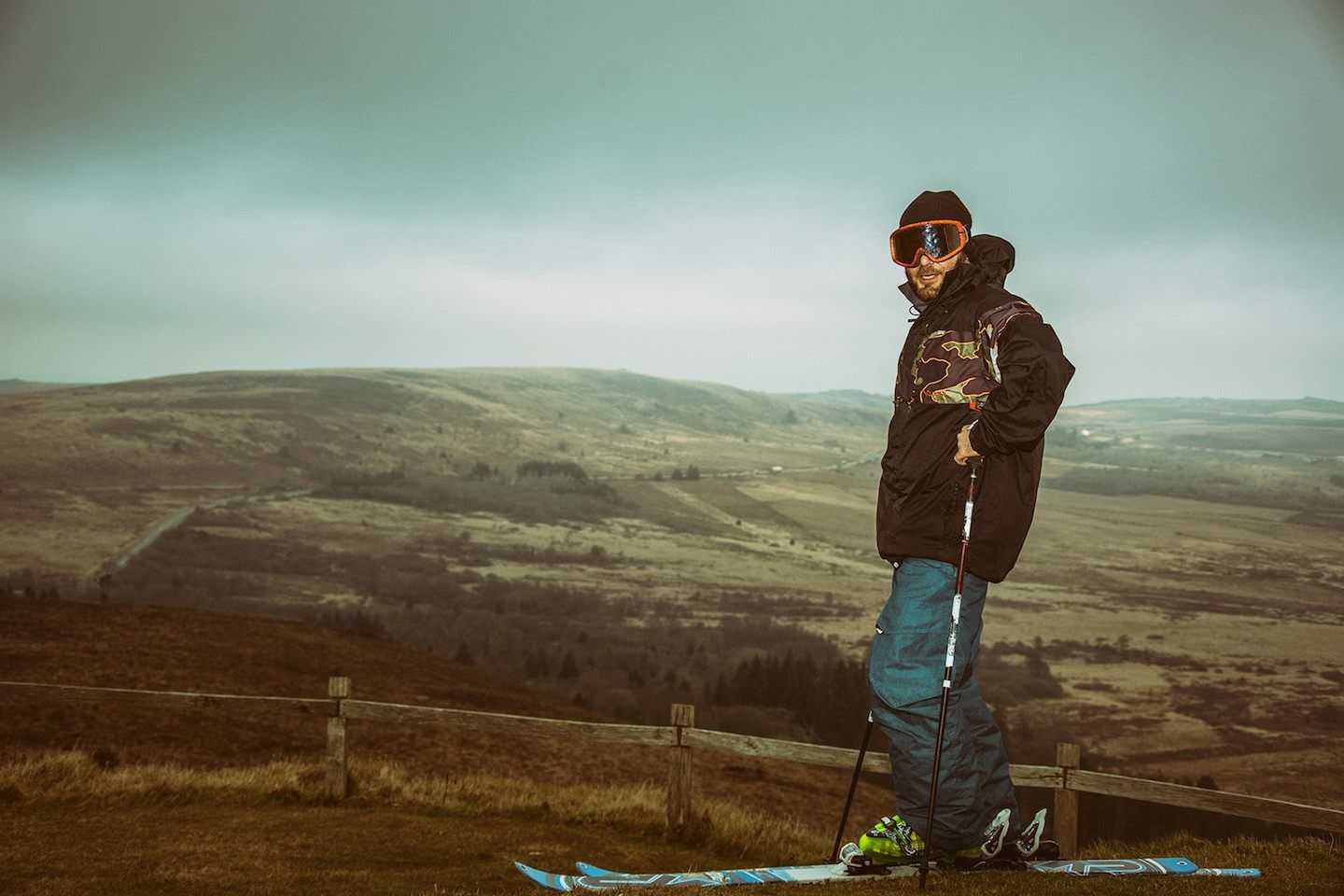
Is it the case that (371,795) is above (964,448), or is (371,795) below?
below

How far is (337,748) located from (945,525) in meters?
5.45

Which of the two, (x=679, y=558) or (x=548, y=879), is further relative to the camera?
(x=679, y=558)

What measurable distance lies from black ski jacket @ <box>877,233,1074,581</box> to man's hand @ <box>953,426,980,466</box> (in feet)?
0.11

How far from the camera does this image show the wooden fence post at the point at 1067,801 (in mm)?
5996

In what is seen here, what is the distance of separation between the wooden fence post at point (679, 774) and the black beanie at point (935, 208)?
12.9 feet

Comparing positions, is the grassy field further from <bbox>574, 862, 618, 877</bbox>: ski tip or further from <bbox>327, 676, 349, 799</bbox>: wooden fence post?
<bbox>574, 862, 618, 877</bbox>: ski tip

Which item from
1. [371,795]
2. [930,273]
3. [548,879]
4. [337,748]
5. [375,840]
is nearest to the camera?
[930,273]

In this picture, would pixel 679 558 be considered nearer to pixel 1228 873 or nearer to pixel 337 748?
pixel 337 748

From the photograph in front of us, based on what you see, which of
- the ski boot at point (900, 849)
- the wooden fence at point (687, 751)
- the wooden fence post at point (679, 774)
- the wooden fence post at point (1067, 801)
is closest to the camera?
the ski boot at point (900, 849)

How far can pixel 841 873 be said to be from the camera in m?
4.30

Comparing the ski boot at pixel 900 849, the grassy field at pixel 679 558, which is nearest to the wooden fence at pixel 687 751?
the ski boot at pixel 900 849

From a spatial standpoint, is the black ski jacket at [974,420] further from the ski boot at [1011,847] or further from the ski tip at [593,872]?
the ski tip at [593,872]

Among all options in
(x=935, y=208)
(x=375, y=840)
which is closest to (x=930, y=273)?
(x=935, y=208)

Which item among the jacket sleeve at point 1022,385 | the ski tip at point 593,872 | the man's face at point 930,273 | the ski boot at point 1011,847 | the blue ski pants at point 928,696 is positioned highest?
the man's face at point 930,273
